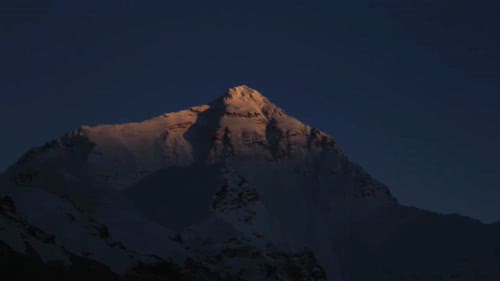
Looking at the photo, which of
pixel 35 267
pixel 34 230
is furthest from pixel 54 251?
pixel 35 267

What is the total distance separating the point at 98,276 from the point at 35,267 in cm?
2218

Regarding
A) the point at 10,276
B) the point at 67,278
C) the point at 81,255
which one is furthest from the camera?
the point at 81,255

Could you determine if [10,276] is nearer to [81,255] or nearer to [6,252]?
[6,252]

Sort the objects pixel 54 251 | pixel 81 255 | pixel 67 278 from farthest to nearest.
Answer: pixel 81 255
pixel 54 251
pixel 67 278

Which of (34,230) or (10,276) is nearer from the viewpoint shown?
(10,276)

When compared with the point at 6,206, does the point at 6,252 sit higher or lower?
lower

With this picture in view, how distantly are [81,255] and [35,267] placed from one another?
33098 millimetres

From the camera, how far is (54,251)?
185 m

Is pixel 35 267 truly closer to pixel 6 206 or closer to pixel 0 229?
pixel 0 229

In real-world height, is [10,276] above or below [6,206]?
below

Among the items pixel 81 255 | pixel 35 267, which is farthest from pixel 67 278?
pixel 81 255

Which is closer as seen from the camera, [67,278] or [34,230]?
[67,278]

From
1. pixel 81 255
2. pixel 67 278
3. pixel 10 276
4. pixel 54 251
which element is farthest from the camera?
pixel 81 255

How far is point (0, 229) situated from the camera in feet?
576
